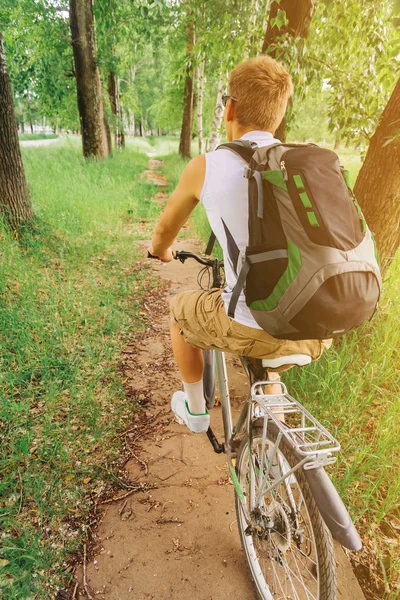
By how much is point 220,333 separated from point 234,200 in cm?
63

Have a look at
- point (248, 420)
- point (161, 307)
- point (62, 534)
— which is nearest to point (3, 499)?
point (62, 534)

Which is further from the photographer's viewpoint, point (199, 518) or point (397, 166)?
point (397, 166)

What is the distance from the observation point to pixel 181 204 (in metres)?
1.61

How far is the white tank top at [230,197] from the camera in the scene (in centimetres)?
135

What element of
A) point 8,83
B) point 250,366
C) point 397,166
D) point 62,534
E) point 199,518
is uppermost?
point 8,83

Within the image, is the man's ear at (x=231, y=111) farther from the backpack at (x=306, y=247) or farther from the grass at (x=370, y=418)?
the grass at (x=370, y=418)

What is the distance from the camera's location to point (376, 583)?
191 cm

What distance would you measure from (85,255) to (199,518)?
4120mm

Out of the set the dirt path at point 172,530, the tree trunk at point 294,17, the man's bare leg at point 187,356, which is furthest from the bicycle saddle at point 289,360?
the tree trunk at point 294,17

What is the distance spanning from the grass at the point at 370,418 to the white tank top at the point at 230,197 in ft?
5.09

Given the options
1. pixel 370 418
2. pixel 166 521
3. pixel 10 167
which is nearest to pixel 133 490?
pixel 166 521

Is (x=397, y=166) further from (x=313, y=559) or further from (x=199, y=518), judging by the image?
(x=199, y=518)

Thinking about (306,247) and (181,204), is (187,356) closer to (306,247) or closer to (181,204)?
(181,204)

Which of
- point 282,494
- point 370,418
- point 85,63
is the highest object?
point 85,63
